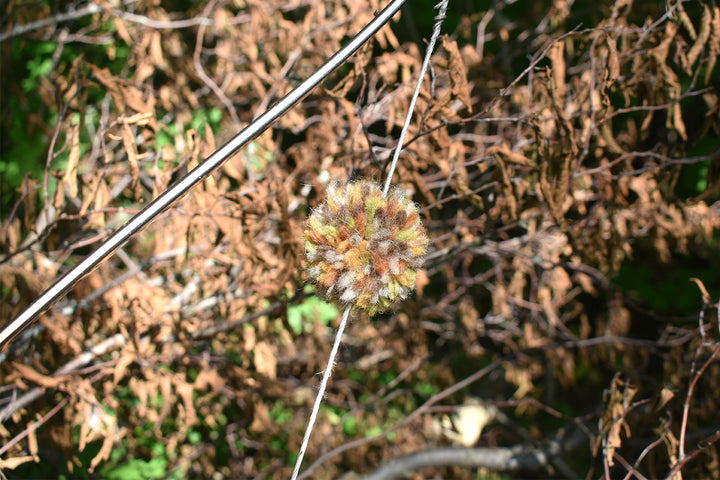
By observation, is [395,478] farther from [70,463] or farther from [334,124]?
[334,124]

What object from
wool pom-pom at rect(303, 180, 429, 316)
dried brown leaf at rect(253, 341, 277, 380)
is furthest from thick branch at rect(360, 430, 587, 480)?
wool pom-pom at rect(303, 180, 429, 316)

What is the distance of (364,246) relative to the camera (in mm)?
1177

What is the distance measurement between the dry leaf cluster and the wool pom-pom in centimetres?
47

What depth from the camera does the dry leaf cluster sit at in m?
1.72

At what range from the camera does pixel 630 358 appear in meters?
2.83

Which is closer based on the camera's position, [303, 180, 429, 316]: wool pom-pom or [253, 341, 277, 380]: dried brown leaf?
[303, 180, 429, 316]: wool pom-pom

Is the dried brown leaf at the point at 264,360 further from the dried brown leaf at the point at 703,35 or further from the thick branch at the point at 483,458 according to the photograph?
the dried brown leaf at the point at 703,35

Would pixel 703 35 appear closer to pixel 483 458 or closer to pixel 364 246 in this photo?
pixel 364 246

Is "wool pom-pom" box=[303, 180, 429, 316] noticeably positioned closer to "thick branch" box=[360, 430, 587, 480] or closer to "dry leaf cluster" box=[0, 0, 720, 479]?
"dry leaf cluster" box=[0, 0, 720, 479]

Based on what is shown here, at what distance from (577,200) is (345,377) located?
199 centimetres

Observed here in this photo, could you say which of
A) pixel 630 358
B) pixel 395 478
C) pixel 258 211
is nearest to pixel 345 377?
pixel 395 478

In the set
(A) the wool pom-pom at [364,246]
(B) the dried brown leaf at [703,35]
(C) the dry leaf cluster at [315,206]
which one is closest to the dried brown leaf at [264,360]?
(C) the dry leaf cluster at [315,206]

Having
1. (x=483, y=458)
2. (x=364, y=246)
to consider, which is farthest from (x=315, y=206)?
(x=483, y=458)

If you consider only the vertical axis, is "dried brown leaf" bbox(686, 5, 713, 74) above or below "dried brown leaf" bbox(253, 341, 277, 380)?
above
